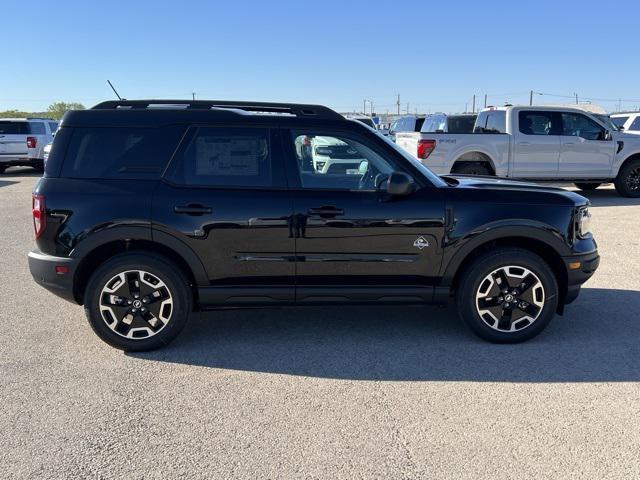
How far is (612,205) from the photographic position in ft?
37.3

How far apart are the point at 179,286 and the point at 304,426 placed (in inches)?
60.8

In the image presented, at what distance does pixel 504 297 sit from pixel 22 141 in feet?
60.1

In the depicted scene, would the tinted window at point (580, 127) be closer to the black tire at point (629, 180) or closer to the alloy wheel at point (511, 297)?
the black tire at point (629, 180)

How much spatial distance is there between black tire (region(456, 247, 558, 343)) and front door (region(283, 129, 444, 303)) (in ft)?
0.97

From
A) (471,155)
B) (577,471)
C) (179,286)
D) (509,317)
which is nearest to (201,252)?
(179,286)

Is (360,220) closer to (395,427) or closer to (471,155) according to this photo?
(395,427)

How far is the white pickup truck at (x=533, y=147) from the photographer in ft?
36.1

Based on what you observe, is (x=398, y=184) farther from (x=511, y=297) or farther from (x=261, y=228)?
(x=511, y=297)

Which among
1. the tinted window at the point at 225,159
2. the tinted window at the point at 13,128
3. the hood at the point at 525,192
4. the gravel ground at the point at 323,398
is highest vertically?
the tinted window at the point at 13,128

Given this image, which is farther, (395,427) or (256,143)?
(256,143)

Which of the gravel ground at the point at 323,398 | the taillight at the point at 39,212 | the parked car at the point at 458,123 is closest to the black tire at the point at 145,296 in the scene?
the gravel ground at the point at 323,398

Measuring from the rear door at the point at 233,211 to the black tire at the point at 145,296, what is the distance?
0.20 metres

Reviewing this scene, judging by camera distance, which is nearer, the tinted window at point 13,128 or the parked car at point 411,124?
the tinted window at point 13,128

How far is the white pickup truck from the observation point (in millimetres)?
10992
